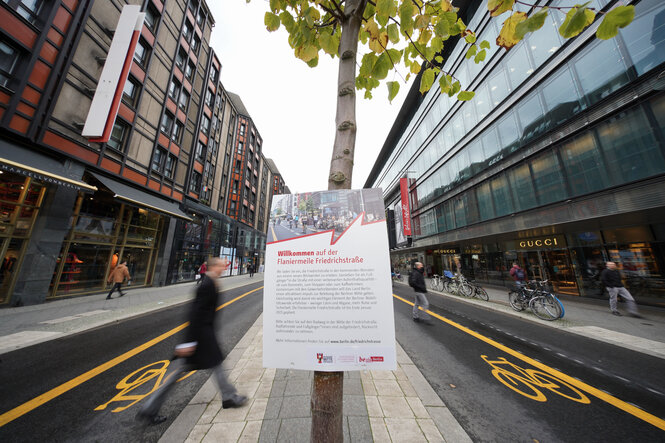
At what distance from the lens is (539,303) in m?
7.33

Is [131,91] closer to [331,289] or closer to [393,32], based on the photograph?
[393,32]

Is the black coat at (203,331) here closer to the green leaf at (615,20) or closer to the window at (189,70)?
the green leaf at (615,20)

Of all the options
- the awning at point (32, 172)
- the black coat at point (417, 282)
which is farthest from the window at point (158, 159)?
the black coat at point (417, 282)

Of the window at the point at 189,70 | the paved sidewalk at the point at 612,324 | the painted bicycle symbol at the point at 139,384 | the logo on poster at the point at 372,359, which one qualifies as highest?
the window at the point at 189,70

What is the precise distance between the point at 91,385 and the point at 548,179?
17.0 metres

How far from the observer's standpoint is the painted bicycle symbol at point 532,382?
3.14m

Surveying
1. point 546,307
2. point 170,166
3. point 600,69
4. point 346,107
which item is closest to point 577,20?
point 346,107

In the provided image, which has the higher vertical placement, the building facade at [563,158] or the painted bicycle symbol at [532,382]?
the building facade at [563,158]

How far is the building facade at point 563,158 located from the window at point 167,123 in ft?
70.0

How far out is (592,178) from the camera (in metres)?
9.22

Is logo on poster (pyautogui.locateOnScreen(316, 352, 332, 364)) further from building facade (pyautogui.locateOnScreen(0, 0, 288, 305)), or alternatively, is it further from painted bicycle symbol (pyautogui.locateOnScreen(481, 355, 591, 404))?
building facade (pyautogui.locateOnScreen(0, 0, 288, 305))

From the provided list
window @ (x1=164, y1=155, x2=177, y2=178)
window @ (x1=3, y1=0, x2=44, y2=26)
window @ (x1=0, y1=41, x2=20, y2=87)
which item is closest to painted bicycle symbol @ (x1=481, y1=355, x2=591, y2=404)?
window @ (x1=0, y1=41, x2=20, y2=87)

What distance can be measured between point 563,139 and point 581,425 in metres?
12.7

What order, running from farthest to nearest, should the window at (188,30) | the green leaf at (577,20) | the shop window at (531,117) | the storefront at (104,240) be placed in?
1. the window at (188,30)
2. the shop window at (531,117)
3. the storefront at (104,240)
4. the green leaf at (577,20)
